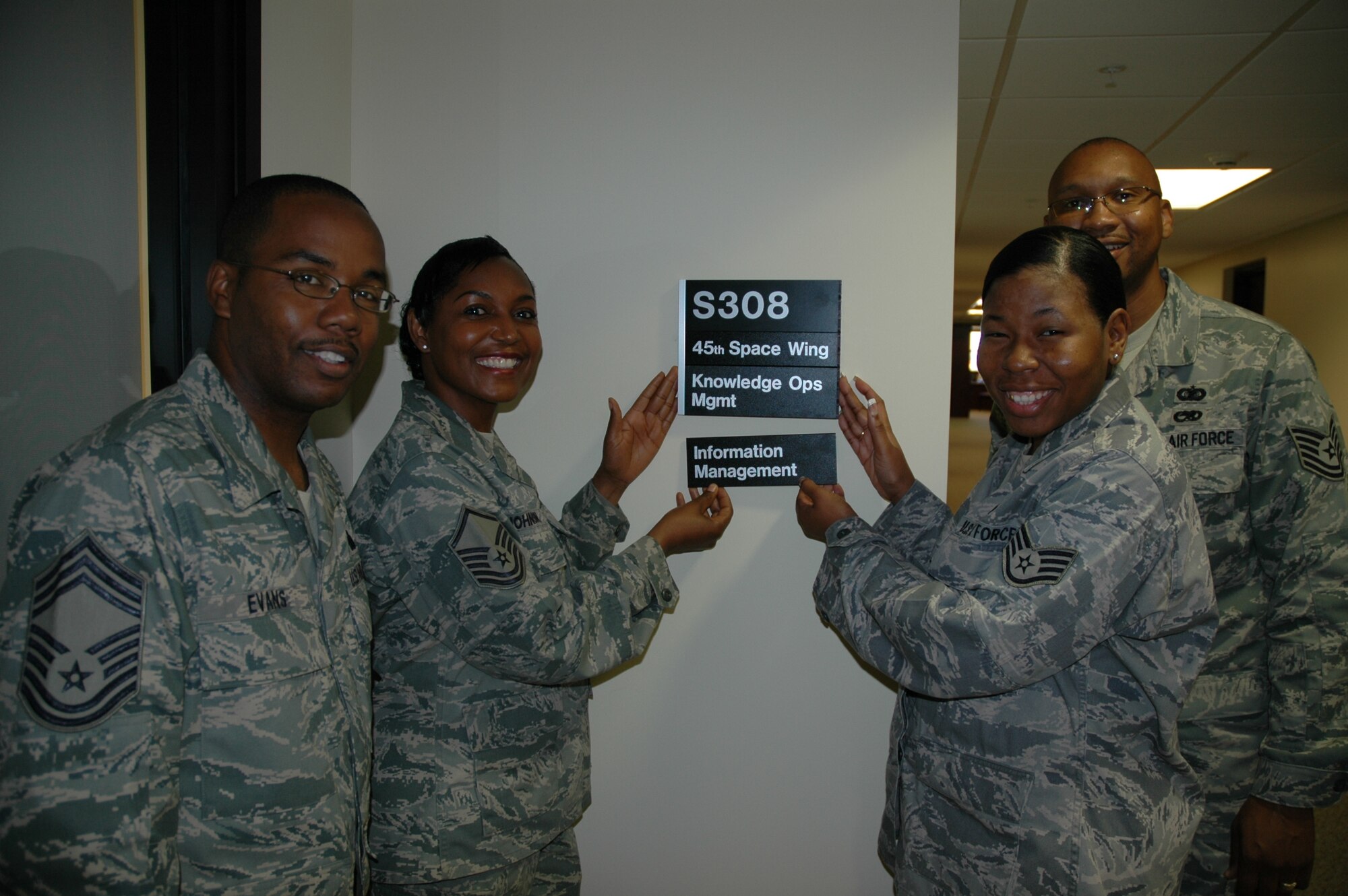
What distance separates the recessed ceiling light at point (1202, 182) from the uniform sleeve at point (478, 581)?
5827 mm

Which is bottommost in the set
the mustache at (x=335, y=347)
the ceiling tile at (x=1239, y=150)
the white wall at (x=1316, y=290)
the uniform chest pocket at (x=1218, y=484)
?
the uniform chest pocket at (x=1218, y=484)

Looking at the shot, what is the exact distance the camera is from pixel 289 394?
1118 millimetres

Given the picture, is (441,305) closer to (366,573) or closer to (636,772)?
(366,573)

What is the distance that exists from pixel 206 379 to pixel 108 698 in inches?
17.3

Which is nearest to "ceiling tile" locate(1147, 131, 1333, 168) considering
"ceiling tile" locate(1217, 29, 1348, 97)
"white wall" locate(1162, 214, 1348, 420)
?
"ceiling tile" locate(1217, 29, 1348, 97)

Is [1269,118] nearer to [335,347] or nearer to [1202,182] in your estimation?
[1202,182]

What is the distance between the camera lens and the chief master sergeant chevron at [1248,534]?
144 centimetres

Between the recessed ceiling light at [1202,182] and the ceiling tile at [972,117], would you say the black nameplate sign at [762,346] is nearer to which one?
the ceiling tile at [972,117]

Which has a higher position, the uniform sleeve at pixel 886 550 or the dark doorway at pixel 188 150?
the dark doorway at pixel 188 150

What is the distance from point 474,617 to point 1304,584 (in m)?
1.57

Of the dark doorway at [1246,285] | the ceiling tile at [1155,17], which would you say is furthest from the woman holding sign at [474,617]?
the dark doorway at [1246,285]

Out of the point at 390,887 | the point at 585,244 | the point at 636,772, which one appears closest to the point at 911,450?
the point at 585,244

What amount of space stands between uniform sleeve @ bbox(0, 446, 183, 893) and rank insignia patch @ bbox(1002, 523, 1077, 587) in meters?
1.15

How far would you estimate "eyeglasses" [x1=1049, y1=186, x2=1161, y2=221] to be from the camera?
1.60m
